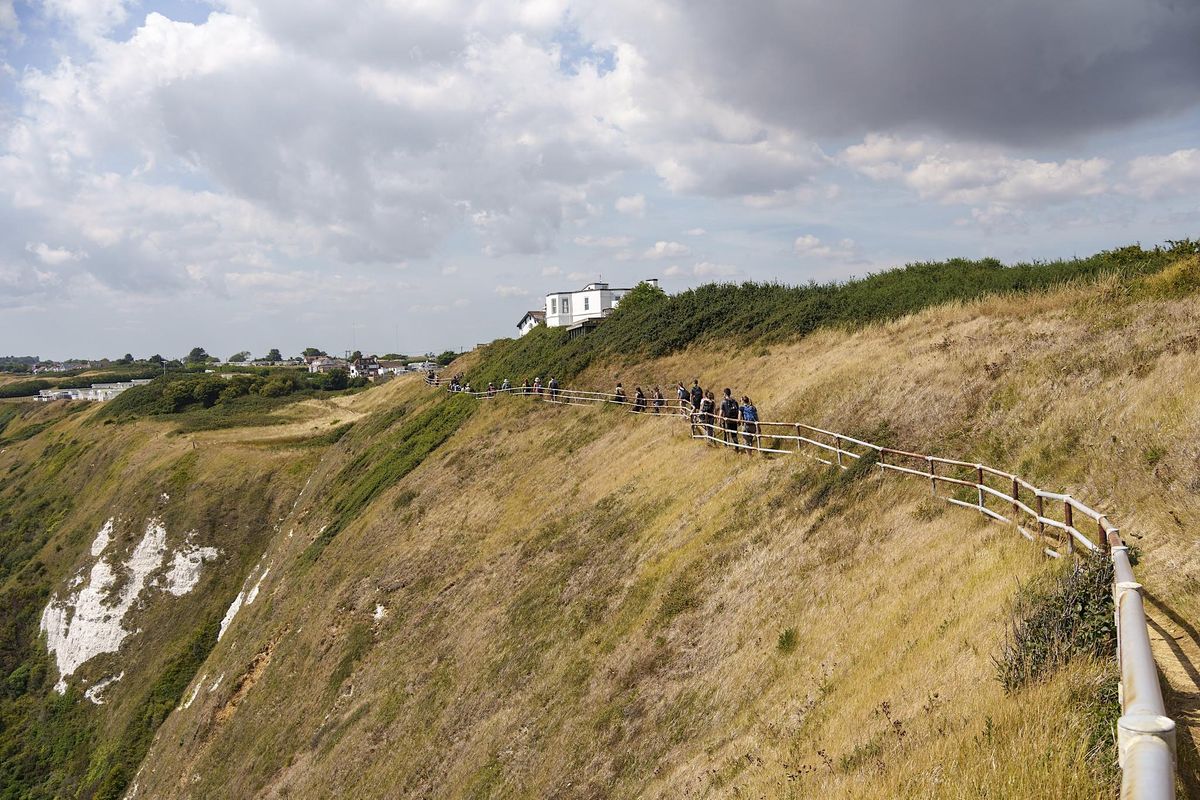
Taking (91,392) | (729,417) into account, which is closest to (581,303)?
(729,417)

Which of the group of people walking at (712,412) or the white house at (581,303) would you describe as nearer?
the group of people walking at (712,412)

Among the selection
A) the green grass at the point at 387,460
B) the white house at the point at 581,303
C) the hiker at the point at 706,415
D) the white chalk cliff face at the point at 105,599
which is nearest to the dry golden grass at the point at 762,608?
Result: the hiker at the point at 706,415

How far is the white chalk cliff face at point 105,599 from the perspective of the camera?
50000mm

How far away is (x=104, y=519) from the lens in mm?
60969

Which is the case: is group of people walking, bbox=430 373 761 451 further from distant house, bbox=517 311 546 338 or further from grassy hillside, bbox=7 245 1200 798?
distant house, bbox=517 311 546 338

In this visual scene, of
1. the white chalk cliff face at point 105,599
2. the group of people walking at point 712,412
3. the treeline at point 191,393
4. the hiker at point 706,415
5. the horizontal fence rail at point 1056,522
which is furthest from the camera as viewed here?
the treeline at point 191,393

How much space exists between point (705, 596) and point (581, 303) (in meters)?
72.2

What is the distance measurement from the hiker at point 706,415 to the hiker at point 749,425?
2279 mm

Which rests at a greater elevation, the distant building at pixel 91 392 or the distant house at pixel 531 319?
the distant house at pixel 531 319

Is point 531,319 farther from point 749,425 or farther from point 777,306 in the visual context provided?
point 749,425

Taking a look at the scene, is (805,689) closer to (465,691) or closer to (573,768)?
(573,768)

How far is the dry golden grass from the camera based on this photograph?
8.19 meters

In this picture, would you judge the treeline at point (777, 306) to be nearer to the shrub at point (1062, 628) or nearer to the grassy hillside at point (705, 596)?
the grassy hillside at point (705, 596)

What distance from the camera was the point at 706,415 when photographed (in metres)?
25.5
